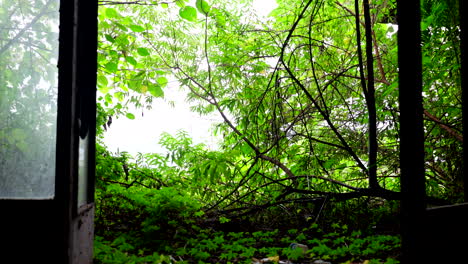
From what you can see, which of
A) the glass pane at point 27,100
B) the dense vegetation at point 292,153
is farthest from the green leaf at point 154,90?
the glass pane at point 27,100

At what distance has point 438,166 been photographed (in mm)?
3502

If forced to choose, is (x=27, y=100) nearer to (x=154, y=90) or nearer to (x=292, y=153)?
(x=154, y=90)

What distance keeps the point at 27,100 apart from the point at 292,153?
3.26 m

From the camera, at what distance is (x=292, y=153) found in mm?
4254

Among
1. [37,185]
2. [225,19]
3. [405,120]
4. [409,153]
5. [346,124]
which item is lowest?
[37,185]

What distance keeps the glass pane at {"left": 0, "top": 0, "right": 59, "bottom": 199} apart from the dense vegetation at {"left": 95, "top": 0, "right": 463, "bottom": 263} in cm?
98

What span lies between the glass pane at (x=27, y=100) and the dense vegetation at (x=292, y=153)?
3.23 ft

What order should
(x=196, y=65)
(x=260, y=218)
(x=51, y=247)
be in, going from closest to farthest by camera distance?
(x=51, y=247) < (x=260, y=218) < (x=196, y=65)

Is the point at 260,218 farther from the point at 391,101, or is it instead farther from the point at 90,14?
the point at 90,14

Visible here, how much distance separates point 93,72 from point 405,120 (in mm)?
1741

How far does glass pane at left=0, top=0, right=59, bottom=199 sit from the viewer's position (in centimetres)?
142

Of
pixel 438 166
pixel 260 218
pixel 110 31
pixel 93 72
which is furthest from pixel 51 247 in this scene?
pixel 438 166

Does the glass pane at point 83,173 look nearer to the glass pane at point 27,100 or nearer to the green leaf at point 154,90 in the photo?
Answer: the glass pane at point 27,100

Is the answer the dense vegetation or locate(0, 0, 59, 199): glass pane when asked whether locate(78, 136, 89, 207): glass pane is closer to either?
locate(0, 0, 59, 199): glass pane
